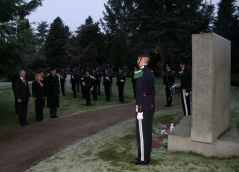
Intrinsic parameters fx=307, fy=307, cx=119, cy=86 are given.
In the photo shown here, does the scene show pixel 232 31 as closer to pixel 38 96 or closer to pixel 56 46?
pixel 38 96

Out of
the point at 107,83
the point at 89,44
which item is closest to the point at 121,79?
the point at 107,83

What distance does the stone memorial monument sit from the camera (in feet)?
19.3

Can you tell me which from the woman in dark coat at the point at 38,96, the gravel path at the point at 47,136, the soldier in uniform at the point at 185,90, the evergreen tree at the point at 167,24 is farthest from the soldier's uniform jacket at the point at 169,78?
the evergreen tree at the point at 167,24

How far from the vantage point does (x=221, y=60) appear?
6516mm

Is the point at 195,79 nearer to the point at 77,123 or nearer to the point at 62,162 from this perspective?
the point at 62,162

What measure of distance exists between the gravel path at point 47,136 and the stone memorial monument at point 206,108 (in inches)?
122

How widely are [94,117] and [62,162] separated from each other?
579 centimetres

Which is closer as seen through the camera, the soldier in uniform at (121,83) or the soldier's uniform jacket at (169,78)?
the soldier's uniform jacket at (169,78)

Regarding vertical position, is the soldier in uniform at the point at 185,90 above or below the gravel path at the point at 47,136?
above

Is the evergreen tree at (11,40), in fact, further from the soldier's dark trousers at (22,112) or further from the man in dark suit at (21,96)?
the soldier's dark trousers at (22,112)

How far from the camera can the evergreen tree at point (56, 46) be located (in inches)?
2086

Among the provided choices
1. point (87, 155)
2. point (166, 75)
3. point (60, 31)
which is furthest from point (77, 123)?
point (60, 31)

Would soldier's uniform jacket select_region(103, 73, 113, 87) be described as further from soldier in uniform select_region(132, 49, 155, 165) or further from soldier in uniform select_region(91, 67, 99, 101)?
soldier in uniform select_region(132, 49, 155, 165)

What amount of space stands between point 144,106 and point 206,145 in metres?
1.52
